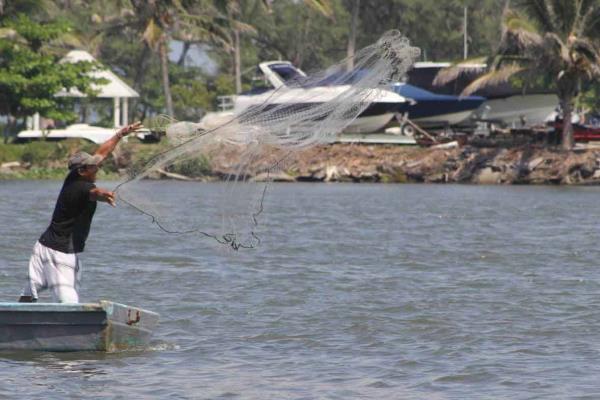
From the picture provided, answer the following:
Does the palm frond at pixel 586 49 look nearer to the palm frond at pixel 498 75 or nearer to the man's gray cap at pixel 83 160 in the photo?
the palm frond at pixel 498 75

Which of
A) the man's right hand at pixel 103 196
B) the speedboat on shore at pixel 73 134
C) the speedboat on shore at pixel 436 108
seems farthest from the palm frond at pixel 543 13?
the man's right hand at pixel 103 196

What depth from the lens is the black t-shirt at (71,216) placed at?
11.8 m

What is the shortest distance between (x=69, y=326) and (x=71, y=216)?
1.04 metres

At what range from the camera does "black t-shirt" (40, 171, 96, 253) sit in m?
11.8

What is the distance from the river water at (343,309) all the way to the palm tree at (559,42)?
15551 millimetres

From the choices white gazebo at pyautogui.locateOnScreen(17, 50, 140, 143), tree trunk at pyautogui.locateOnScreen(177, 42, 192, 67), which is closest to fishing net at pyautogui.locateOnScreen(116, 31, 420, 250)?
white gazebo at pyautogui.locateOnScreen(17, 50, 140, 143)

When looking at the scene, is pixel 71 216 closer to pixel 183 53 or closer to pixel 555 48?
A: pixel 555 48

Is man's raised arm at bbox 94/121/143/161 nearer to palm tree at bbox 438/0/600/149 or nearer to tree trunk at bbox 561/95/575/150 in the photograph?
palm tree at bbox 438/0/600/149

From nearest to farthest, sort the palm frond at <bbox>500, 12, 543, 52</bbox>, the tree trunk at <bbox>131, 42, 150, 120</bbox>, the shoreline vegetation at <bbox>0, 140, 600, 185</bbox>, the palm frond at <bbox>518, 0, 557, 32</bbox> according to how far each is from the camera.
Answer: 1. the palm frond at <bbox>500, 12, 543, 52</bbox>
2. the palm frond at <bbox>518, 0, 557, 32</bbox>
3. the shoreline vegetation at <bbox>0, 140, 600, 185</bbox>
4. the tree trunk at <bbox>131, 42, 150, 120</bbox>

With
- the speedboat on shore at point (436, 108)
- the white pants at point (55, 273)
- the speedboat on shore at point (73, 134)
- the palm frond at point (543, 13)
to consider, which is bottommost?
the white pants at point (55, 273)

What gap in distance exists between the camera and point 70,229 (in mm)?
11961

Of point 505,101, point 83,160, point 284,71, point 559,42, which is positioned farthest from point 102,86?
point 83,160

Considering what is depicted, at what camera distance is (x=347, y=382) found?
1158cm

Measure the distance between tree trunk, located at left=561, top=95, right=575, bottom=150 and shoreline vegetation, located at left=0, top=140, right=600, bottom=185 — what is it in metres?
0.35
